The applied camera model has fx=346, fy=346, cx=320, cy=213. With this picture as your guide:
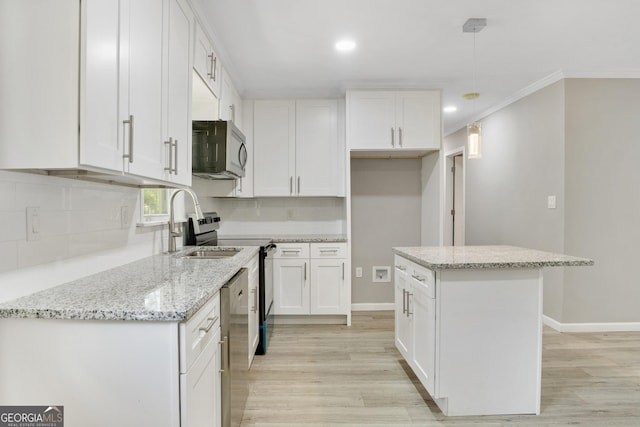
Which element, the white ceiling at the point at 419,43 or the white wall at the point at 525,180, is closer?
the white ceiling at the point at 419,43

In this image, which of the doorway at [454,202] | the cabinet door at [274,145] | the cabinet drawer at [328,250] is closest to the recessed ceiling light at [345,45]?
the cabinet door at [274,145]

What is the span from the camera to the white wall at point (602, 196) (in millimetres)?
3211

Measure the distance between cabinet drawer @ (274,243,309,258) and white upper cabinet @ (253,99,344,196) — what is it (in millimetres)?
576

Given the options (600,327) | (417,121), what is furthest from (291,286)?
(600,327)

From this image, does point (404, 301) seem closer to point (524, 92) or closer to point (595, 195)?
point (595, 195)

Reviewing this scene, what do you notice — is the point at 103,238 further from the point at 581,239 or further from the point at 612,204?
the point at 612,204

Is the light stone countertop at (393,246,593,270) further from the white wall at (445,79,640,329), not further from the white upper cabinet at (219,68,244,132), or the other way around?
the white upper cabinet at (219,68,244,132)

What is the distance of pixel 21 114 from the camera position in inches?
42.4

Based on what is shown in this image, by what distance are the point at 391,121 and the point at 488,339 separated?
2.29 metres

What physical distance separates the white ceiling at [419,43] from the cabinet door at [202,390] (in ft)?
6.71

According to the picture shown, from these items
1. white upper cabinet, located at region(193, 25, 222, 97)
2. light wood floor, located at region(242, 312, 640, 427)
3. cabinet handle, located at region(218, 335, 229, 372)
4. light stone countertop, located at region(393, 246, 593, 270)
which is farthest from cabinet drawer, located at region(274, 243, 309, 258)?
cabinet handle, located at region(218, 335, 229, 372)

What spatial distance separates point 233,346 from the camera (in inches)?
66.2

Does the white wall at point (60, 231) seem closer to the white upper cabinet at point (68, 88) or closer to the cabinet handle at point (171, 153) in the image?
the white upper cabinet at point (68, 88)

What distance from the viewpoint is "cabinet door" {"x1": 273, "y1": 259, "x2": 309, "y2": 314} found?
3.52 metres
